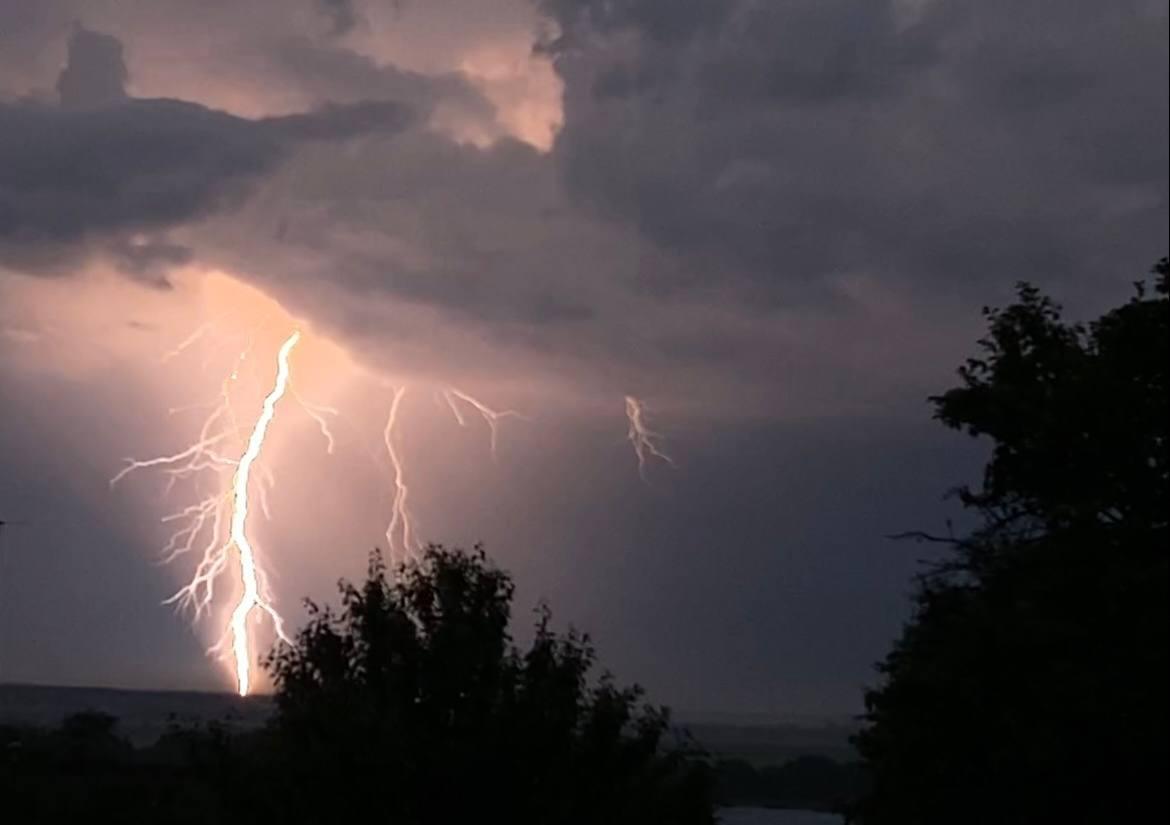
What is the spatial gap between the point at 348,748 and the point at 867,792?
568cm

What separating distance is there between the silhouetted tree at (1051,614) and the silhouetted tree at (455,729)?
472 centimetres

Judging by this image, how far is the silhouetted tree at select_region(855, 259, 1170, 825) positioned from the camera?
50.1 ft

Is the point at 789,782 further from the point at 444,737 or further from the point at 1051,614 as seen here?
the point at 1051,614

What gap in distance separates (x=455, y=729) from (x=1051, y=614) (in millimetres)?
8857

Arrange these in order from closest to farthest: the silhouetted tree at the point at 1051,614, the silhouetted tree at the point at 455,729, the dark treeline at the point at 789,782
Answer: the silhouetted tree at the point at 1051,614, the silhouetted tree at the point at 455,729, the dark treeline at the point at 789,782

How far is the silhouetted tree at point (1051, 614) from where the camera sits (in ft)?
50.1

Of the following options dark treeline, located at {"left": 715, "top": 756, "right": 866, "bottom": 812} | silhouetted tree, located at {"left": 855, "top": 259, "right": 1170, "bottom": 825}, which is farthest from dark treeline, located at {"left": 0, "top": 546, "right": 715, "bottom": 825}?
dark treeline, located at {"left": 715, "top": 756, "right": 866, "bottom": 812}

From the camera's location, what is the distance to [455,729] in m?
22.6

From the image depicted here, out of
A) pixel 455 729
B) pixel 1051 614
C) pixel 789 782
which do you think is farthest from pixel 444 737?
pixel 789 782

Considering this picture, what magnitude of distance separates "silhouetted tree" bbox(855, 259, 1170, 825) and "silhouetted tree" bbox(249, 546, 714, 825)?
4718 mm

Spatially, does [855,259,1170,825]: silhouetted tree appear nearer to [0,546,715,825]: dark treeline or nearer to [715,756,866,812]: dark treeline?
[0,546,715,825]: dark treeline

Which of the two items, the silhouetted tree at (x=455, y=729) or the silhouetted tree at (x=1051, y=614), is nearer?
the silhouetted tree at (x=1051, y=614)

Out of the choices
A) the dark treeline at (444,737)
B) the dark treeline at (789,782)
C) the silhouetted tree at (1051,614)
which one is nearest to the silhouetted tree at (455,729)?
the dark treeline at (444,737)

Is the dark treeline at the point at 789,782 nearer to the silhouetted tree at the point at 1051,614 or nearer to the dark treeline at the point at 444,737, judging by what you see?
the dark treeline at the point at 444,737
